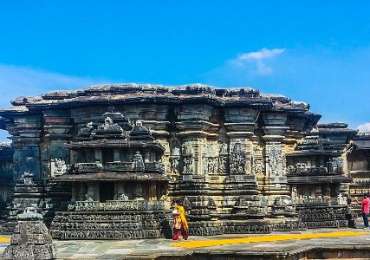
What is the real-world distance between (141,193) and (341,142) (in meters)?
14.2

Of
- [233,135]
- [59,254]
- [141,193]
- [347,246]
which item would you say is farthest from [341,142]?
[59,254]

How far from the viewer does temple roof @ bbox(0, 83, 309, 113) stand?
817 inches

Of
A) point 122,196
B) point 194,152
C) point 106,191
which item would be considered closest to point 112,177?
point 122,196

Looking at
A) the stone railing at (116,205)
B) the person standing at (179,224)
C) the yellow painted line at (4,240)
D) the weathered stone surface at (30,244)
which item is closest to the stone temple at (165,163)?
the stone railing at (116,205)

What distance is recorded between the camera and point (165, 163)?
21.3 meters

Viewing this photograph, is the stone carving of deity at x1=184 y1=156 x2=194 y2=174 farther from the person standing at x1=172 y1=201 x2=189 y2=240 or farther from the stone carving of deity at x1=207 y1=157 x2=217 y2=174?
the person standing at x1=172 y1=201 x2=189 y2=240

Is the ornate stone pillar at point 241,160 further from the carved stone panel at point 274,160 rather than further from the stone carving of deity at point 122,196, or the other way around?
the stone carving of deity at point 122,196

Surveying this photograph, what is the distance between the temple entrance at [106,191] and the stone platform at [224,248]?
6.16 ft

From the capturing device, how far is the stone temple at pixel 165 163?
62.2ft

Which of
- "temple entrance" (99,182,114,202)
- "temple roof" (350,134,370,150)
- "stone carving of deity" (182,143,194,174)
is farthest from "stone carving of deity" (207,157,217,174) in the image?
"temple roof" (350,134,370,150)

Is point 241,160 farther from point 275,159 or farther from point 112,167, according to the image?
point 112,167

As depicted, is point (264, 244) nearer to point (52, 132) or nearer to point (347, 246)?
point (347, 246)

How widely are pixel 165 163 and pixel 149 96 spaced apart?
2.36 meters

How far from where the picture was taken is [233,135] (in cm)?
2167
